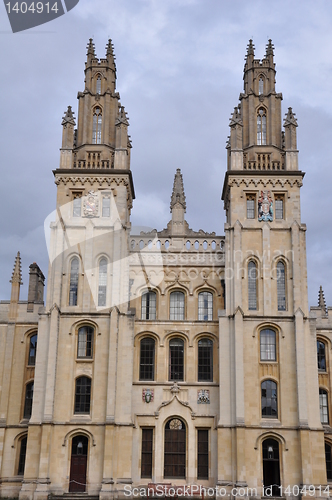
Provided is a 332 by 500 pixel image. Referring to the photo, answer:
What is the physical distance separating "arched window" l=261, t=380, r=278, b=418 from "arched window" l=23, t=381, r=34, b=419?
1619 centimetres

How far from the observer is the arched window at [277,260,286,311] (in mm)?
44188

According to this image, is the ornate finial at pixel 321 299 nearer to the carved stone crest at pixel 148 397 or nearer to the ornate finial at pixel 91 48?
the carved stone crest at pixel 148 397

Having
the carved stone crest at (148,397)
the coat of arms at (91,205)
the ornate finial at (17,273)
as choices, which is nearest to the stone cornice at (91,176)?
the coat of arms at (91,205)

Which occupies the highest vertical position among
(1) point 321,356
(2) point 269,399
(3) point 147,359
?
(1) point 321,356

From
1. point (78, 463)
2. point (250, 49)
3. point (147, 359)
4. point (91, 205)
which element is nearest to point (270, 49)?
point (250, 49)

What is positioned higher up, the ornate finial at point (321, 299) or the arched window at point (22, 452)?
the ornate finial at point (321, 299)

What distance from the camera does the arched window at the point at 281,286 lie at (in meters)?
Answer: 44.2

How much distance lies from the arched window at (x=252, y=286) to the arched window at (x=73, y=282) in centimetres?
1210

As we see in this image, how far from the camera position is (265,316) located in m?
43.2

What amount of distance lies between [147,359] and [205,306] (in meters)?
5.59

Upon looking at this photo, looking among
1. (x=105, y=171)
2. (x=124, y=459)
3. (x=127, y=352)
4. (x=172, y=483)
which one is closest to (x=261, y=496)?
(x=172, y=483)

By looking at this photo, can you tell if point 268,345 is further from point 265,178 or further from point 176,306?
point 265,178

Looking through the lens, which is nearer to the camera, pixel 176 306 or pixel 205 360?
pixel 205 360

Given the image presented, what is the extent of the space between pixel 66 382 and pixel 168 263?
1103cm
